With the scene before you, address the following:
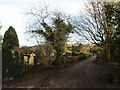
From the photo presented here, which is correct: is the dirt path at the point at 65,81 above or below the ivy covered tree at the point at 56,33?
below

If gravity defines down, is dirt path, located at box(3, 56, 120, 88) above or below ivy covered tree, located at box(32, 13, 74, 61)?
below

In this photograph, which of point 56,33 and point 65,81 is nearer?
point 65,81

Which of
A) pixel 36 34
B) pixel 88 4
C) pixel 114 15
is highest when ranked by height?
pixel 88 4

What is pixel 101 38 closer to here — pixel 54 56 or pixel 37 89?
pixel 54 56

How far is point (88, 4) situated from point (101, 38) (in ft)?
19.7

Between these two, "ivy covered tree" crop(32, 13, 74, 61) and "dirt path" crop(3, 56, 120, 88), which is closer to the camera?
"dirt path" crop(3, 56, 120, 88)

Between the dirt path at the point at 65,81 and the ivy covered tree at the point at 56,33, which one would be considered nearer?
the dirt path at the point at 65,81

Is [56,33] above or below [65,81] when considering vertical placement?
above

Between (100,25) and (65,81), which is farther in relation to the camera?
(100,25)

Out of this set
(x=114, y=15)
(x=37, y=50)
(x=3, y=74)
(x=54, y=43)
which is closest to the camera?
(x=3, y=74)

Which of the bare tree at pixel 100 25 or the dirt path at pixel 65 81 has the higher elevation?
the bare tree at pixel 100 25

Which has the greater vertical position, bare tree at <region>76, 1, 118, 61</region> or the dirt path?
bare tree at <region>76, 1, 118, 61</region>

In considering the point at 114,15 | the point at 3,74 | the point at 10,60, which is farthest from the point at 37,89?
the point at 114,15

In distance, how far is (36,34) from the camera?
14430 millimetres
